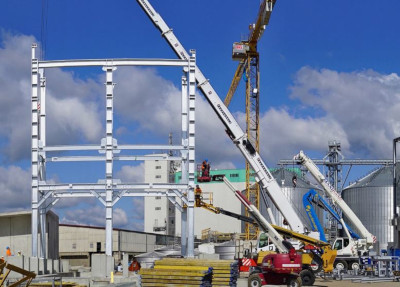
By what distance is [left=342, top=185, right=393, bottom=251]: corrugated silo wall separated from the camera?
69125mm

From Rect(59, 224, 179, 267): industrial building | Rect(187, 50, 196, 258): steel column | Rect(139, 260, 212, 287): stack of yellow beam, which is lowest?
Rect(59, 224, 179, 267): industrial building

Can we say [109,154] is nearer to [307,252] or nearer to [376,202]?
[307,252]

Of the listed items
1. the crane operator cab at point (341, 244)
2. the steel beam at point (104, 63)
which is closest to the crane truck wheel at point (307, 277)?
the steel beam at point (104, 63)

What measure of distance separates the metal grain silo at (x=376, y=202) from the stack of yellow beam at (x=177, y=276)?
4474cm

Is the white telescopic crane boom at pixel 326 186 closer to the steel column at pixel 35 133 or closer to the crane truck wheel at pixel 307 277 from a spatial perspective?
the crane truck wheel at pixel 307 277

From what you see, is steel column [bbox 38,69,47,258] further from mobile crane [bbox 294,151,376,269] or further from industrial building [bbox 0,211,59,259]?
mobile crane [bbox 294,151,376,269]

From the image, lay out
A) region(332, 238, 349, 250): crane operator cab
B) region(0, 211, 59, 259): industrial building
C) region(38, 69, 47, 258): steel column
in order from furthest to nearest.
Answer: region(332, 238, 349, 250): crane operator cab → region(0, 211, 59, 259): industrial building → region(38, 69, 47, 258): steel column

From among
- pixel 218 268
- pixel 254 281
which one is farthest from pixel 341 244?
pixel 218 268

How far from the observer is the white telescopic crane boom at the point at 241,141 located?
143 feet

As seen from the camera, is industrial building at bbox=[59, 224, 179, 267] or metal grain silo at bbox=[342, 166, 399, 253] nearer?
metal grain silo at bbox=[342, 166, 399, 253]

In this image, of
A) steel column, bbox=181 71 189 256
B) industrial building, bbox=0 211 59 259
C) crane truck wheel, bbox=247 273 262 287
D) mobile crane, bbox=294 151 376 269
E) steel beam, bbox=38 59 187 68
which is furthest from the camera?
mobile crane, bbox=294 151 376 269

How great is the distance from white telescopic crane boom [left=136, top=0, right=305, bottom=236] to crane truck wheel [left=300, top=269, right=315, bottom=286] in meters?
10.2

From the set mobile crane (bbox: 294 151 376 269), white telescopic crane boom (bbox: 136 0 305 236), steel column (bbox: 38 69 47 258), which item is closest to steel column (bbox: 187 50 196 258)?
white telescopic crane boom (bbox: 136 0 305 236)

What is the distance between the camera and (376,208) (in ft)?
233
